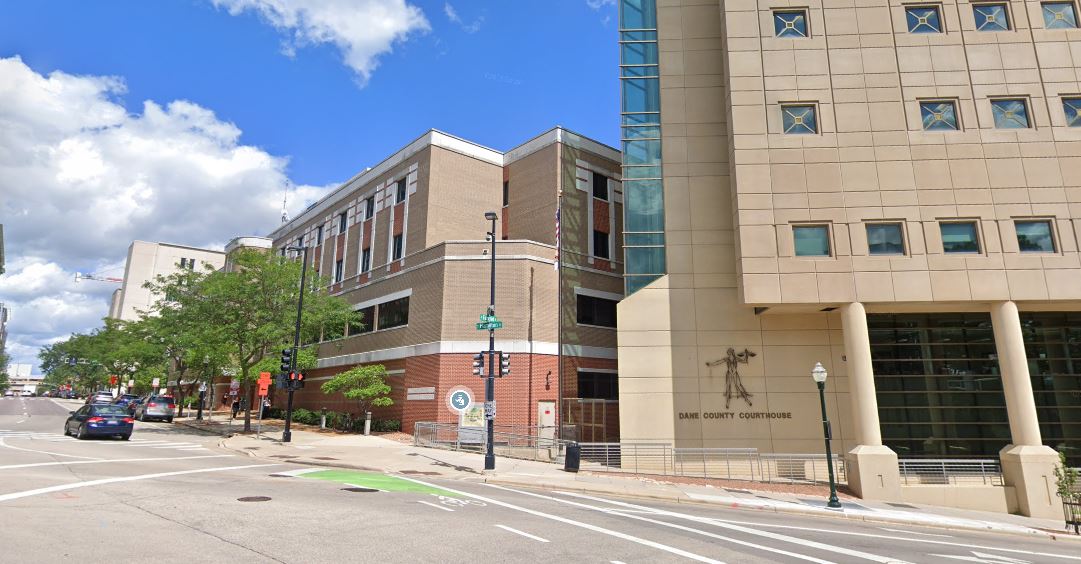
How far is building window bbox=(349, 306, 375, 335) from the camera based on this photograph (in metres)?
37.7

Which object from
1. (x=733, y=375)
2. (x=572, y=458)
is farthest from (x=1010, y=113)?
(x=572, y=458)

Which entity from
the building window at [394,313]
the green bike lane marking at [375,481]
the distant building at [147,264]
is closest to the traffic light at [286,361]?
the building window at [394,313]

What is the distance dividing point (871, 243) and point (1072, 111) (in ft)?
32.5

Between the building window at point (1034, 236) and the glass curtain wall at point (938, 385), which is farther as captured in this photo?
the glass curtain wall at point (938, 385)

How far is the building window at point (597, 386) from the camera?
32.8 metres

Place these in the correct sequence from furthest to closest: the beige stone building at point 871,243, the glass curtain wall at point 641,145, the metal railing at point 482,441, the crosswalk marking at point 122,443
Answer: the glass curtain wall at point 641,145 < the metal railing at point 482,441 < the crosswalk marking at point 122,443 < the beige stone building at point 871,243

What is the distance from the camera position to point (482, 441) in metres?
26.3

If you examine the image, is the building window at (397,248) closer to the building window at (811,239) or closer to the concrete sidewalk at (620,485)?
the concrete sidewalk at (620,485)

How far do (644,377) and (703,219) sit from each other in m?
7.53

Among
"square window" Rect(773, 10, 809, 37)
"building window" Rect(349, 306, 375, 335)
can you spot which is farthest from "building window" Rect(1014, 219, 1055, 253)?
"building window" Rect(349, 306, 375, 335)

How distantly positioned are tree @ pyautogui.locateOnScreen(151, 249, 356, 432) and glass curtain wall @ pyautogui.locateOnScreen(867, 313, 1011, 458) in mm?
29515

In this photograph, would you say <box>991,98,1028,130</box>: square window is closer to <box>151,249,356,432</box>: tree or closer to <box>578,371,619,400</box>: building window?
<box>578,371,619,400</box>: building window

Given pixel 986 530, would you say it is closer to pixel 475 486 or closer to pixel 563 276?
pixel 475 486

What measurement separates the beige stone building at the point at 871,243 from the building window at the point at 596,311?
7826 millimetres
